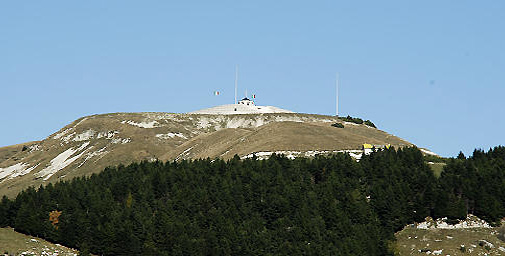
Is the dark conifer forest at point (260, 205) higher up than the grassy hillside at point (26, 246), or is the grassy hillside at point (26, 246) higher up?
the dark conifer forest at point (260, 205)

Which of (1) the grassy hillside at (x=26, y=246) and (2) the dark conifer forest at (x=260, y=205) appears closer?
(1) the grassy hillside at (x=26, y=246)

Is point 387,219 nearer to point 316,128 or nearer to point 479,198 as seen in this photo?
point 479,198

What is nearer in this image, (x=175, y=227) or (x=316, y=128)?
(x=175, y=227)

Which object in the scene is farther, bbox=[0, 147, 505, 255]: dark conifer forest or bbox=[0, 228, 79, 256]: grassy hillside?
bbox=[0, 147, 505, 255]: dark conifer forest

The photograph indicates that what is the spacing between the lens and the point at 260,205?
11738cm

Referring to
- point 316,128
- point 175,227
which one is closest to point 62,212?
point 175,227

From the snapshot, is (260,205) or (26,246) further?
(260,205)

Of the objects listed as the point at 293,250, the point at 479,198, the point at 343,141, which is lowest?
the point at 293,250

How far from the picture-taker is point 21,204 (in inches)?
4464

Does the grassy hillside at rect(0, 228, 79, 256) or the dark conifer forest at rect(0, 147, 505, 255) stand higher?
the dark conifer forest at rect(0, 147, 505, 255)

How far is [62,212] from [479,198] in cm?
6296

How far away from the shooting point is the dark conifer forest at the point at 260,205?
105m

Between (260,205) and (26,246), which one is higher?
(260,205)

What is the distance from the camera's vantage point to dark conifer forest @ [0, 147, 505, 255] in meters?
105
